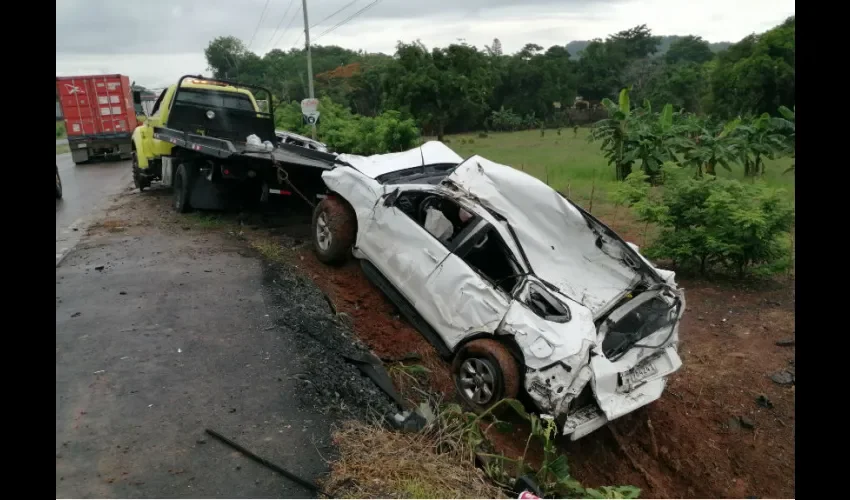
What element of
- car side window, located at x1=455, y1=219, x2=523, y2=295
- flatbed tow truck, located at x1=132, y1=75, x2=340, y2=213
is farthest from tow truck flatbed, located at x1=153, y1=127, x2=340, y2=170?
car side window, located at x1=455, y1=219, x2=523, y2=295

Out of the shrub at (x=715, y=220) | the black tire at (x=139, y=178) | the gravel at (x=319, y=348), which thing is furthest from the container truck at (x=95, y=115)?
the shrub at (x=715, y=220)

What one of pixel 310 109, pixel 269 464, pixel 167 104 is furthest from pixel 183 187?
pixel 269 464

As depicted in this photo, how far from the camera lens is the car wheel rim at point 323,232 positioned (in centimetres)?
810

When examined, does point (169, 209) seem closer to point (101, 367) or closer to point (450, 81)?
point (101, 367)

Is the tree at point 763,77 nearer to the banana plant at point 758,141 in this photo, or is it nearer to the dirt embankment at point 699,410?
the banana plant at point 758,141

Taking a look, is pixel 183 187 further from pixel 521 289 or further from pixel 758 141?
pixel 758 141

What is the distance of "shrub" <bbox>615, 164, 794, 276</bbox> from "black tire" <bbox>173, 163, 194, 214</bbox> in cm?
731

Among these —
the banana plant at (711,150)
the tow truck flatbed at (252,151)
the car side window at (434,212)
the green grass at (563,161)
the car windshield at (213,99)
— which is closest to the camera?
the car side window at (434,212)

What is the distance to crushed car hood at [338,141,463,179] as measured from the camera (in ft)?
26.5

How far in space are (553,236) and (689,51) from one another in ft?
199

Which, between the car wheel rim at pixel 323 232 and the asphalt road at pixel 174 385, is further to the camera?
the car wheel rim at pixel 323 232

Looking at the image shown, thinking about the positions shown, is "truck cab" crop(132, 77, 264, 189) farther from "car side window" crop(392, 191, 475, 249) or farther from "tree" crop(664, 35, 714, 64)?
"tree" crop(664, 35, 714, 64)

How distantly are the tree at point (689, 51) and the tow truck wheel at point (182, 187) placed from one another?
55630mm
